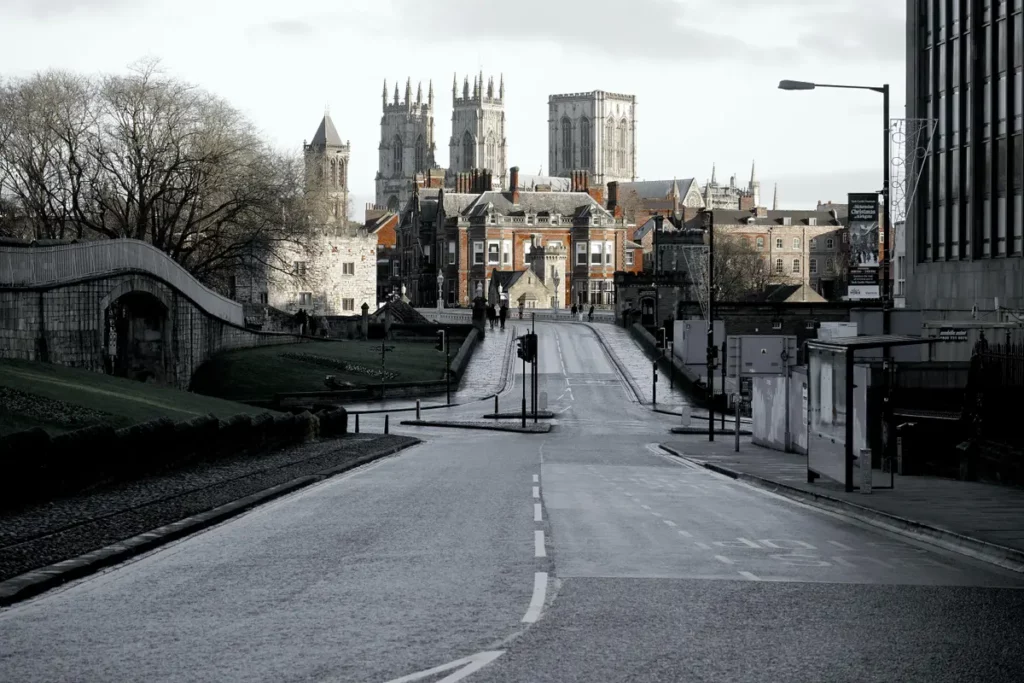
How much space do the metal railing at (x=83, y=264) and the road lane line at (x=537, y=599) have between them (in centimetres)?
2512

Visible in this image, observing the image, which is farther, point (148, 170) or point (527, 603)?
point (148, 170)

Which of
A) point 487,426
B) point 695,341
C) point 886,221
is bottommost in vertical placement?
point 487,426

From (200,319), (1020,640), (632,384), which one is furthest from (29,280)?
(632,384)


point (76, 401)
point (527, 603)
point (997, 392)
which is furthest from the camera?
point (76, 401)

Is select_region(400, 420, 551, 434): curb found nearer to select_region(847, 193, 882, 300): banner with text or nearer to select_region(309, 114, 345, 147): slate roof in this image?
select_region(847, 193, 882, 300): banner with text

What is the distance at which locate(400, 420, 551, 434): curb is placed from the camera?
47.2m

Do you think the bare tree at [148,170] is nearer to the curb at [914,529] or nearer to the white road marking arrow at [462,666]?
the curb at [914,529]

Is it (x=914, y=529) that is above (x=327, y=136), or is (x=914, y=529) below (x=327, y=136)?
below

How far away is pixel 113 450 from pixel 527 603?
1243 centimetres

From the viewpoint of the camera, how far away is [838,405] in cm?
2264

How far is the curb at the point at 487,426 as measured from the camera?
47.2 meters

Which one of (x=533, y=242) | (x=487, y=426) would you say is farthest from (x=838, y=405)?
(x=533, y=242)

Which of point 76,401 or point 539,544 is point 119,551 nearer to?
point 539,544

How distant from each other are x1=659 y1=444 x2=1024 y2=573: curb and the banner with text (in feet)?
18.3
